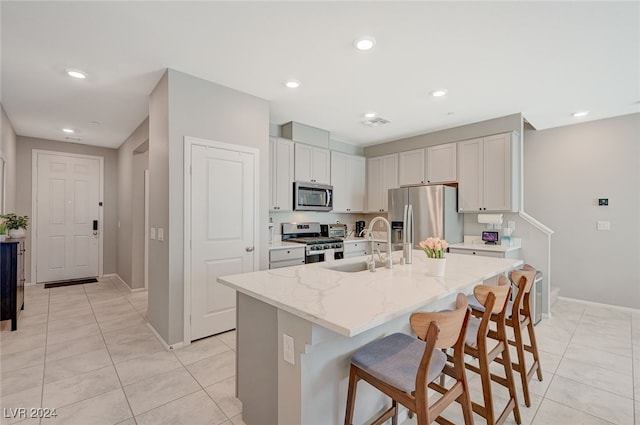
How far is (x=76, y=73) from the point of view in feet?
9.43

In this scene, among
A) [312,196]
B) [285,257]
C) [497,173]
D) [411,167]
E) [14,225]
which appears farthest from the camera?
[411,167]

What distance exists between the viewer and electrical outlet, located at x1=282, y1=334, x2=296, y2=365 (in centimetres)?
141

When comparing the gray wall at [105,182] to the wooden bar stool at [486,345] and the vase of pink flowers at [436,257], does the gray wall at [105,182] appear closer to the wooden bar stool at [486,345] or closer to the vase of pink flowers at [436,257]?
the vase of pink flowers at [436,257]

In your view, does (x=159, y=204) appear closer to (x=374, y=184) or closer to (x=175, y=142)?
(x=175, y=142)

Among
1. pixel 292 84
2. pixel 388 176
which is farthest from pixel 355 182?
pixel 292 84

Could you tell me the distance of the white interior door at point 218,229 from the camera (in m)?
3.00

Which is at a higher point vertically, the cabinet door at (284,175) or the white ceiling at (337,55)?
the white ceiling at (337,55)

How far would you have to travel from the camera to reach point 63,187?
219 inches

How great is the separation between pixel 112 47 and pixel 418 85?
2803 millimetres

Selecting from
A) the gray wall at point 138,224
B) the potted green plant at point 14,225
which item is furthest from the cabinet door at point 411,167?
the potted green plant at point 14,225

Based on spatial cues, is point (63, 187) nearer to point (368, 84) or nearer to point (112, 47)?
point (112, 47)

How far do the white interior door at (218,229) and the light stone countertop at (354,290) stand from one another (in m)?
1.30

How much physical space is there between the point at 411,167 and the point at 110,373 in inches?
183

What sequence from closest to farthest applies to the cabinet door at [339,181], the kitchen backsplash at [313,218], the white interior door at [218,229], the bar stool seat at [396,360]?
1. the bar stool seat at [396,360]
2. the white interior door at [218,229]
3. the kitchen backsplash at [313,218]
4. the cabinet door at [339,181]
